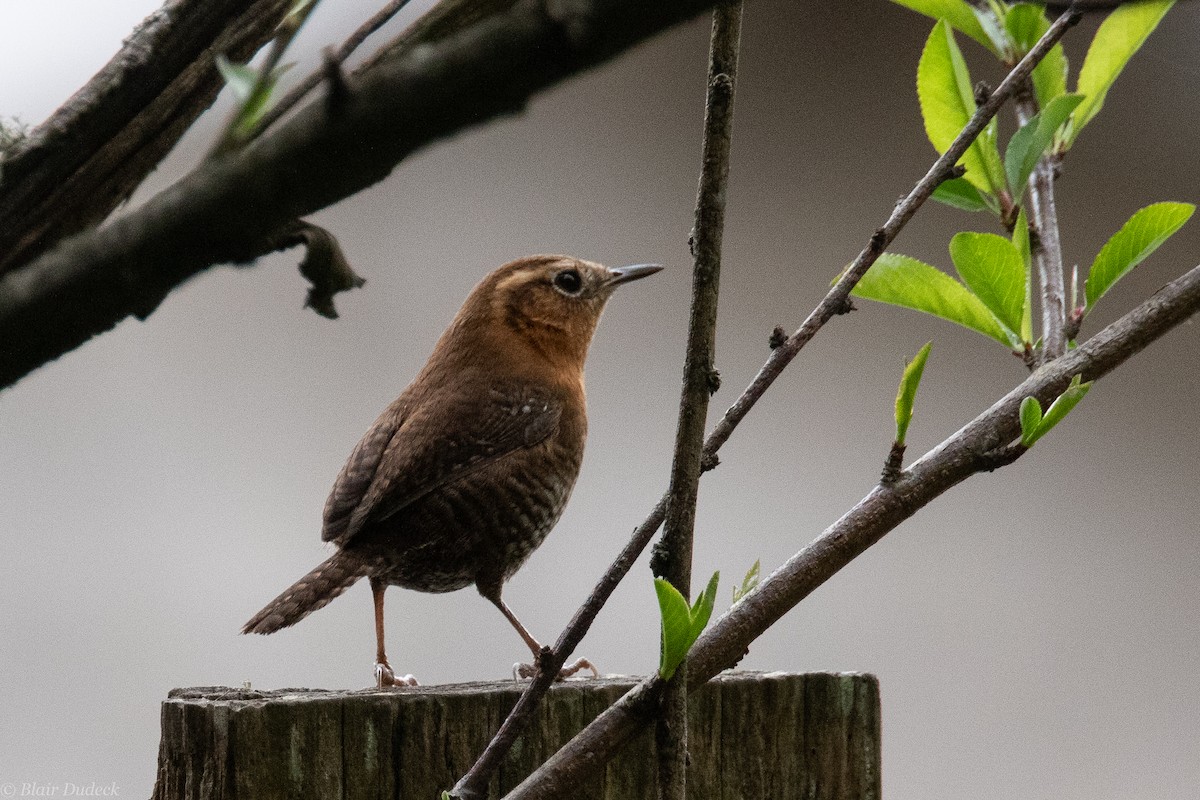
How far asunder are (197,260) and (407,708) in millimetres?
1146

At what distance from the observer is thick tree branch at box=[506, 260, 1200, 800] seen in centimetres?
88

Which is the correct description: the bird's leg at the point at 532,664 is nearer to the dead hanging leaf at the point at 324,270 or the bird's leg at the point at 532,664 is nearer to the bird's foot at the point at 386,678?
the bird's foot at the point at 386,678

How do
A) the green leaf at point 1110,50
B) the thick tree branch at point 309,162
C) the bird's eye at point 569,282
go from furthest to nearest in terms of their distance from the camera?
the bird's eye at point 569,282, the green leaf at point 1110,50, the thick tree branch at point 309,162

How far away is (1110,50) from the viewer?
4.10ft

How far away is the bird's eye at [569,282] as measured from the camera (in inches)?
109

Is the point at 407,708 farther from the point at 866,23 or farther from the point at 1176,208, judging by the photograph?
the point at 866,23

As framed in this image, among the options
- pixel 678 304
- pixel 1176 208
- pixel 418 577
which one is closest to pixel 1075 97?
pixel 1176 208

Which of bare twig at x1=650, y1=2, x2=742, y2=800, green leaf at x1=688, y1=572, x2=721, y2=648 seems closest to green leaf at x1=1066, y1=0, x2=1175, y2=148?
bare twig at x1=650, y1=2, x2=742, y2=800

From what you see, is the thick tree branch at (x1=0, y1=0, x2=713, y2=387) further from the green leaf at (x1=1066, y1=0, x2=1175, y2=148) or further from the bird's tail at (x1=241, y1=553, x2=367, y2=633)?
the bird's tail at (x1=241, y1=553, x2=367, y2=633)

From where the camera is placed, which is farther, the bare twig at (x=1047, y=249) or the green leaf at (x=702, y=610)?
the bare twig at (x=1047, y=249)

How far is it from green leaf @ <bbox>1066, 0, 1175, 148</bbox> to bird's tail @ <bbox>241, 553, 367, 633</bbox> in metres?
1.37

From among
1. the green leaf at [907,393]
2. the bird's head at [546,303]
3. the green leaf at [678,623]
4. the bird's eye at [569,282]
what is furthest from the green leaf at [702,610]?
the bird's eye at [569,282]

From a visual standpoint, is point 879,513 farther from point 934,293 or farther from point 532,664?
point 532,664

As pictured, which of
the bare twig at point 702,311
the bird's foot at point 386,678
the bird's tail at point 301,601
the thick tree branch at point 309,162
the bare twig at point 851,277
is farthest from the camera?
the bird's foot at point 386,678
